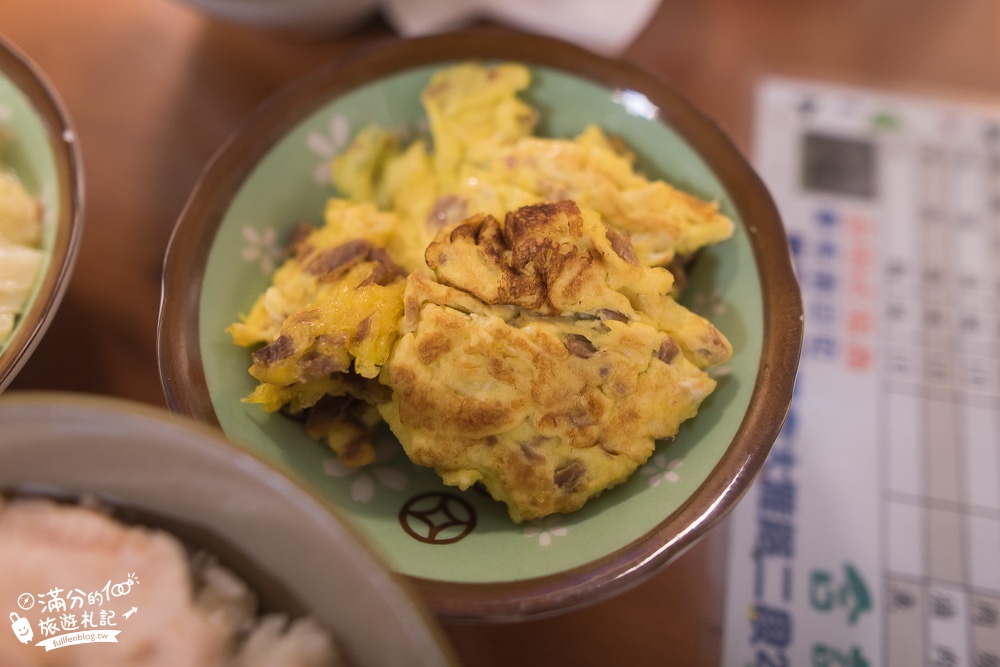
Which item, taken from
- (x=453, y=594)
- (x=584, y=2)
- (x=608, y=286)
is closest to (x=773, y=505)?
(x=608, y=286)

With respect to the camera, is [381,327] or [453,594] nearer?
[453,594]

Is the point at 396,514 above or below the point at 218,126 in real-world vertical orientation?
below

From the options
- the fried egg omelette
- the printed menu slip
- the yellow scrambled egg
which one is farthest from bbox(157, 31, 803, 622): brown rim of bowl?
the printed menu slip

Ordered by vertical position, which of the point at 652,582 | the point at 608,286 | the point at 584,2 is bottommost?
the point at 652,582

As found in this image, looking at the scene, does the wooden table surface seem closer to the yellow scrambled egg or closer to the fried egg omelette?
the yellow scrambled egg

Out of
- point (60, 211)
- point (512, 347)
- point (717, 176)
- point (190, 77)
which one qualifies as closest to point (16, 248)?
point (60, 211)

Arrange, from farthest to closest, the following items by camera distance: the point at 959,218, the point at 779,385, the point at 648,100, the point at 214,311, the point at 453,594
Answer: the point at 959,218 < the point at 648,100 < the point at 214,311 < the point at 779,385 < the point at 453,594

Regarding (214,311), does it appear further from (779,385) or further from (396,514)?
(779,385)
